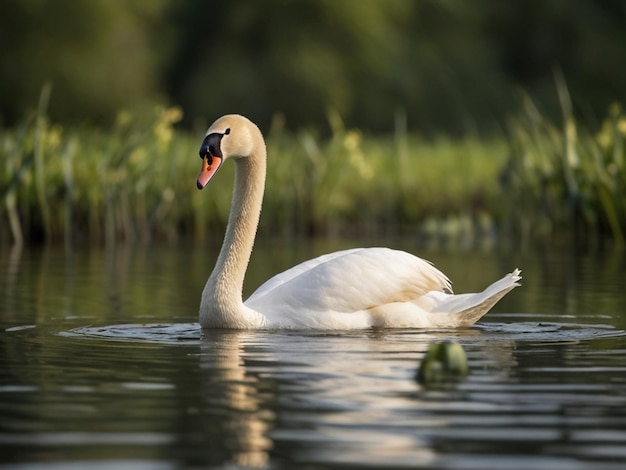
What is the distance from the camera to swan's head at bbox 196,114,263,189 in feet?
30.1

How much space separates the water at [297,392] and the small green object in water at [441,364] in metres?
0.08

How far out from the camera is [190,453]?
5.05m

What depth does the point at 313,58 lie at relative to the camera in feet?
158

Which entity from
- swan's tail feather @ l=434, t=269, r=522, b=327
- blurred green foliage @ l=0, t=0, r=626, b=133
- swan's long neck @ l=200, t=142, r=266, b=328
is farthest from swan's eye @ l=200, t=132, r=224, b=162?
blurred green foliage @ l=0, t=0, r=626, b=133

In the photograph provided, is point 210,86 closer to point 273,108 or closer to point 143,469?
point 273,108

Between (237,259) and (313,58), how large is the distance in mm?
38868

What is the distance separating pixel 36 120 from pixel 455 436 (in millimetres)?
12226

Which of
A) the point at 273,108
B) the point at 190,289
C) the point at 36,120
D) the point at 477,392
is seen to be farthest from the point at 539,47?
the point at 477,392

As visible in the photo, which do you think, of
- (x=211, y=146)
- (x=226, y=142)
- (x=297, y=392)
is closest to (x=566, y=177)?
(x=226, y=142)

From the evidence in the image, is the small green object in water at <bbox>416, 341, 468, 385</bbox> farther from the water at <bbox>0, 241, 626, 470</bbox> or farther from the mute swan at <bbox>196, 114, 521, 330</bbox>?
the mute swan at <bbox>196, 114, 521, 330</bbox>

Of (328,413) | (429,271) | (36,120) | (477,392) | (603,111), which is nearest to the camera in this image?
(328,413)

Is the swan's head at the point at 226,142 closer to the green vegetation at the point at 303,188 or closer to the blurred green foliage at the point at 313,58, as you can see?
the green vegetation at the point at 303,188

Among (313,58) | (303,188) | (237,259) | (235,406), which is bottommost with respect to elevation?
(235,406)

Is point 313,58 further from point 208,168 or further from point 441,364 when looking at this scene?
point 441,364
